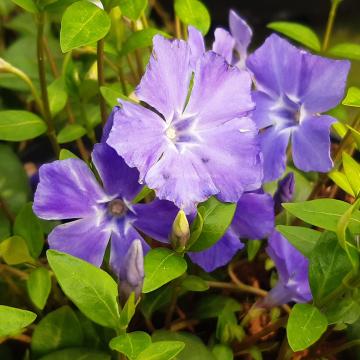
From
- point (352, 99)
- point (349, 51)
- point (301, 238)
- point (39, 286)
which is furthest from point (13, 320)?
point (349, 51)

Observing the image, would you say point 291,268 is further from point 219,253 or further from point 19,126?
point 19,126

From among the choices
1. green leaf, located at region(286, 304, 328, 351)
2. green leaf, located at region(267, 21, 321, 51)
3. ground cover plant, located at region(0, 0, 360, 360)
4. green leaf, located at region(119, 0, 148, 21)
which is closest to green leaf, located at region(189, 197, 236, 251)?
ground cover plant, located at region(0, 0, 360, 360)

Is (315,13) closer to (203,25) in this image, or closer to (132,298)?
(203,25)

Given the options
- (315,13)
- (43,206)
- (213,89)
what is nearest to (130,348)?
(43,206)

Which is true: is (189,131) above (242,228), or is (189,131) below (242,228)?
above

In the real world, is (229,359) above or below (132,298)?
below

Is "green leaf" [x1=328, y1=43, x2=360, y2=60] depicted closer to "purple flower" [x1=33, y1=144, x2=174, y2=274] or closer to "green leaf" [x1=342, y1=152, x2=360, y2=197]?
"green leaf" [x1=342, y1=152, x2=360, y2=197]
